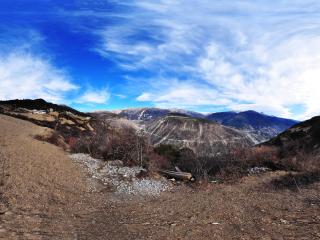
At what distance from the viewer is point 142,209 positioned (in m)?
15.6

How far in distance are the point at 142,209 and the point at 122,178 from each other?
6.99 meters

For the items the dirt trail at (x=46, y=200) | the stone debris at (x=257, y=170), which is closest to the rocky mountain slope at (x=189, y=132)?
the stone debris at (x=257, y=170)

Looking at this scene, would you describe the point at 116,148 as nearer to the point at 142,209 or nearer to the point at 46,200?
the point at 142,209

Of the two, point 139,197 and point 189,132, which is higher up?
point 189,132

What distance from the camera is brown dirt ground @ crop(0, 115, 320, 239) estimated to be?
36.4ft

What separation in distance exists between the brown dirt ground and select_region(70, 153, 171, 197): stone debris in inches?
43.3

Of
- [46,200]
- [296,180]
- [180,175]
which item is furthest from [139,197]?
[296,180]

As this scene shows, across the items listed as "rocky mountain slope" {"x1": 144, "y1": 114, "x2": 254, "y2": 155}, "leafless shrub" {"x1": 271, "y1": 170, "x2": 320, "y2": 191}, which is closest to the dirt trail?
"leafless shrub" {"x1": 271, "y1": 170, "x2": 320, "y2": 191}

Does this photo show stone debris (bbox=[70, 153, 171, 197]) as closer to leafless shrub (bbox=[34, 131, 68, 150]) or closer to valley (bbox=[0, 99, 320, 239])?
valley (bbox=[0, 99, 320, 239])

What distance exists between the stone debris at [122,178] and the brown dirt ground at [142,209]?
1.10m

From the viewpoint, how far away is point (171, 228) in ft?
39.3

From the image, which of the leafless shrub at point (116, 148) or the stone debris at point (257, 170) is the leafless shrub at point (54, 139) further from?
the stone debris at point (257, 170)

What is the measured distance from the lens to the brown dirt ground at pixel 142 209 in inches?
437

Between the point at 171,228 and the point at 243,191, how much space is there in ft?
23.3
